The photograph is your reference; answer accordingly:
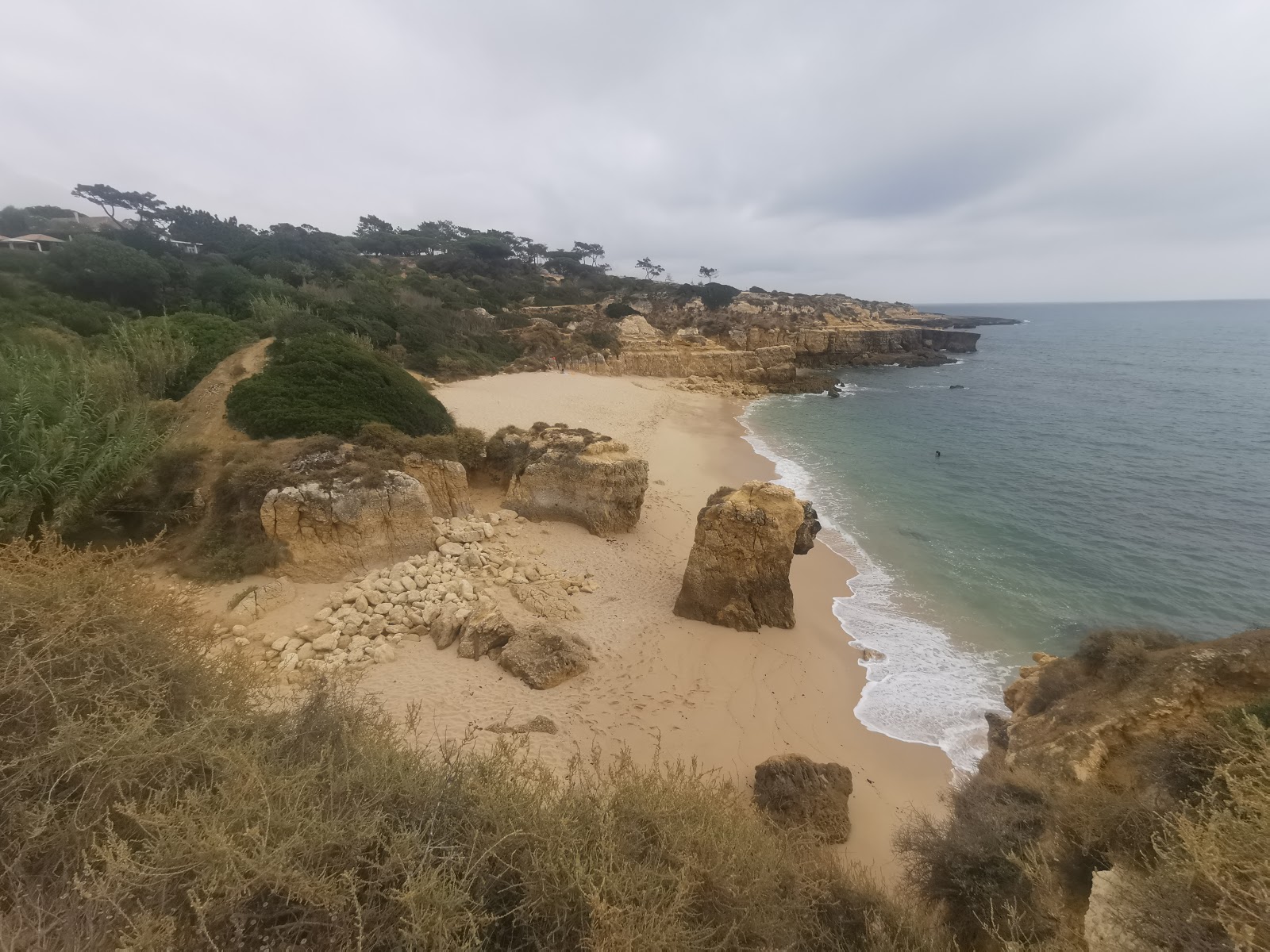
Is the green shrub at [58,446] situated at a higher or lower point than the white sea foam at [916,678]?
higher

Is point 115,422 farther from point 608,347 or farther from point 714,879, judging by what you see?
point 608,347

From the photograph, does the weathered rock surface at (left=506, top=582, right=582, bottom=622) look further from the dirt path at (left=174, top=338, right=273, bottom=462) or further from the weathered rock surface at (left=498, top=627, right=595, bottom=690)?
the dirt path at (left=174, top=338, right=273, bottom=462)

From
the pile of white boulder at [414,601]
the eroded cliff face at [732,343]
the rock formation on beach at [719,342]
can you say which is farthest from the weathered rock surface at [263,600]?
the eroded cliff face at [732,343]

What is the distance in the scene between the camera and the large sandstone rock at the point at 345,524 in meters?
9.53

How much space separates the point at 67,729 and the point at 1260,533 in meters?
23.7

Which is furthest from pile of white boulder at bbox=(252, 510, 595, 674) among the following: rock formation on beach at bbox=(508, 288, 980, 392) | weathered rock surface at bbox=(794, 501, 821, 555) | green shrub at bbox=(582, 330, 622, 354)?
green shrub at bbox=(582, 330, 622, 354)

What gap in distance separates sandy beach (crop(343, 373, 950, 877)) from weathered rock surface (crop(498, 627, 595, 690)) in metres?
0.16

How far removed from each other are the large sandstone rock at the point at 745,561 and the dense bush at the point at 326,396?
7945 mm

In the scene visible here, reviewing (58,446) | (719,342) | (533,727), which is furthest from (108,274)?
(719,342)

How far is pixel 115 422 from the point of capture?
913 centimetres

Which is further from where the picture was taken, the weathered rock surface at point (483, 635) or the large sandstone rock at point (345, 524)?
the large sandstone rock at point (345, 524)

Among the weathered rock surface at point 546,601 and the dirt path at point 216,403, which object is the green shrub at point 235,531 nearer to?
the dirt path at point 216,403

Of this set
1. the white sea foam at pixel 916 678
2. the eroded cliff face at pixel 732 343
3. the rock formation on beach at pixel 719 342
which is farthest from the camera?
the eroded cliff face at pixel 732 343

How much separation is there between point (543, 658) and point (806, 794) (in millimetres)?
3961
